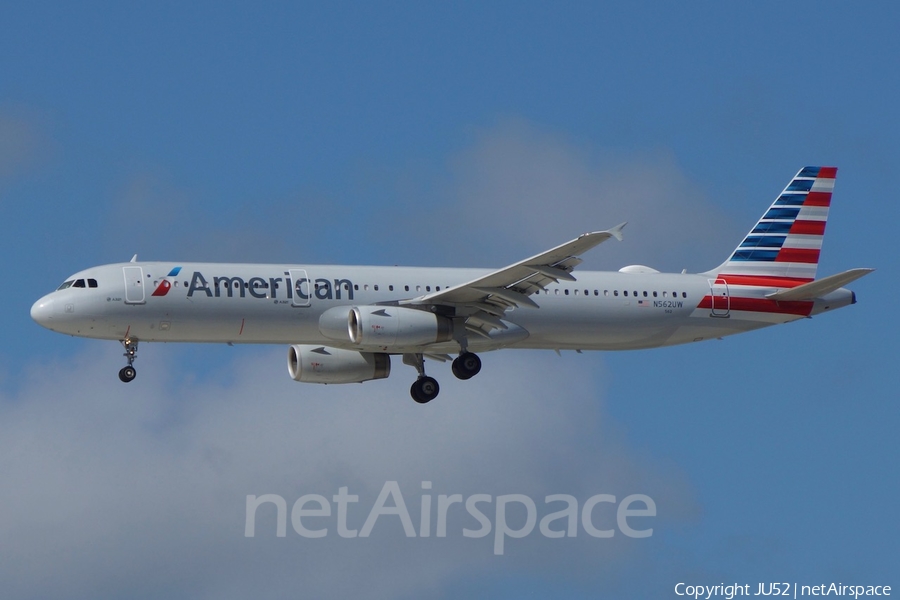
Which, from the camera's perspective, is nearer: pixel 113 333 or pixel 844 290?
pixel 113 333

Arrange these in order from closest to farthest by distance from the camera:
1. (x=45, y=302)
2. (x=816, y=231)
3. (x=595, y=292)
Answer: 1. (x=45, y=302)
2. (x=595, y=292)
3. (x=816, y=231)

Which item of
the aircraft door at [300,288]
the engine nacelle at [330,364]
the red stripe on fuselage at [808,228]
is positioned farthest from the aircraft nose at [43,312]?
the red stripe on fuselage at [808,228]

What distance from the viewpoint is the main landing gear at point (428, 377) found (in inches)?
2126

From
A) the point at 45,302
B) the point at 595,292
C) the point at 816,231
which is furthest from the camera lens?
the point at 816,231

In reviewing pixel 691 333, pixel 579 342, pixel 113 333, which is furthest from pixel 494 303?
pixel 113 333

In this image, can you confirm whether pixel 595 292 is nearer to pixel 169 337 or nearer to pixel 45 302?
pixel 169 337

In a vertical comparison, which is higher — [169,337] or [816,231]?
[816,231]

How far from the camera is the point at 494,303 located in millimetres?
53219

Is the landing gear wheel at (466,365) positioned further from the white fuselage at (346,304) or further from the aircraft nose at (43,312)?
the aircraft nose at (43,312)

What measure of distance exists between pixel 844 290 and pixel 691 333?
18.8ft

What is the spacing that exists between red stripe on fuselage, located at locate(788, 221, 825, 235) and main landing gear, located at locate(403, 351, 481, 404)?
1431 cm

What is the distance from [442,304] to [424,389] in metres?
3.87

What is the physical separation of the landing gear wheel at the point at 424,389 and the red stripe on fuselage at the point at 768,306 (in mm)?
10624

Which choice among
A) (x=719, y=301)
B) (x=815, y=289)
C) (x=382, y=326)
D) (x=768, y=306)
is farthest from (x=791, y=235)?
(x=382, y=326)
